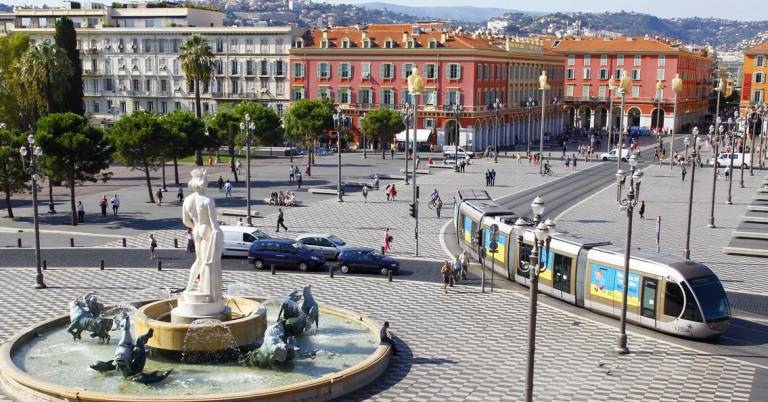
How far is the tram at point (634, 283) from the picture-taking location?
25.8 meters

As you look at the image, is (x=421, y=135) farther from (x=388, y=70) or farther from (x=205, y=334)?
(x=205, y=334)

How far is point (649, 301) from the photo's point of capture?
26.8 metres

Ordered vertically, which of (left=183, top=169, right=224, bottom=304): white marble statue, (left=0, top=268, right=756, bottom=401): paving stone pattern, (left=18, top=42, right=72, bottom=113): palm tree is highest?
(left=18, top=42, right=72, bottom=113): palm tree

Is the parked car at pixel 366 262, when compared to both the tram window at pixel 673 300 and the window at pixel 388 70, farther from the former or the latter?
the window at pixel 388 70

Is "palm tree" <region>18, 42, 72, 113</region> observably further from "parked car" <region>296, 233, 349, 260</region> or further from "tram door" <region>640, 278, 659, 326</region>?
"tram door" <region>640, 278, 659, 326</region>

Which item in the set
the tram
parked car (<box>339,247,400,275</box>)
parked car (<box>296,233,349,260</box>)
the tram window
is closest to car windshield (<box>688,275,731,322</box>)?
the tram

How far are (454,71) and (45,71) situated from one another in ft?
137

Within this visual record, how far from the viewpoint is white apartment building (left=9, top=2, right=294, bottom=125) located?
9981 cm

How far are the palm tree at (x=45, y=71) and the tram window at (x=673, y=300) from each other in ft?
171

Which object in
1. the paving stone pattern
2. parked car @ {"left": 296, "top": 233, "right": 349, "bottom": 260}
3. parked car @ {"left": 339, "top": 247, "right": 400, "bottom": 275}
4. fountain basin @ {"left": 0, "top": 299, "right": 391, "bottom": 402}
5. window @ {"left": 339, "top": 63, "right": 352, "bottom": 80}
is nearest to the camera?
fountain basin @ {"left": 0, "top": 299, "right": 391, "bottom": 402}

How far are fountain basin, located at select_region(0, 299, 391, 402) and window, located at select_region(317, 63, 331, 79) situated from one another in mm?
71797

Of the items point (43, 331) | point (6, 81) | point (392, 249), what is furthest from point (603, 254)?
point (6, 81)

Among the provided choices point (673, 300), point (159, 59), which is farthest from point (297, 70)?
point (673, 300)

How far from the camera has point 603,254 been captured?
93.1ft
